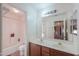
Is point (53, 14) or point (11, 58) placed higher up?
point (53, 14)

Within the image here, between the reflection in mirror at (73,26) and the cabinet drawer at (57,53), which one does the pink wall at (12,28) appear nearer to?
the cabinet drawer at (57,53)

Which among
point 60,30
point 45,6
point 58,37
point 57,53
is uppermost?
point 45,6

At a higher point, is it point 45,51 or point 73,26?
point 73,26

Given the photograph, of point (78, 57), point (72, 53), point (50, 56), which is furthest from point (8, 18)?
point (78, 57)

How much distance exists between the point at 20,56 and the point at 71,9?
3.42 feet

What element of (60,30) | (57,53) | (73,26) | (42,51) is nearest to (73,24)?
(73,26)

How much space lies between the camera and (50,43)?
1.74m

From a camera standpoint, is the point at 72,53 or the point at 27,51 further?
the point at 27,51

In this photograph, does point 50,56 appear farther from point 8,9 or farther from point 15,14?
point 8,9

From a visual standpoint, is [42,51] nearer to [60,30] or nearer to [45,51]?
[45,51]

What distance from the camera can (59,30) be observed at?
1.72 m

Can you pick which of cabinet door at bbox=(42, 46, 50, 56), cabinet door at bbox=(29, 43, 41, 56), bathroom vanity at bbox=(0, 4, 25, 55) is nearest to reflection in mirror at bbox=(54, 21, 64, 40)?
A: cabinet door at bbox=(42, 46, 50, 56)

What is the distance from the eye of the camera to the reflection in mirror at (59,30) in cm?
171

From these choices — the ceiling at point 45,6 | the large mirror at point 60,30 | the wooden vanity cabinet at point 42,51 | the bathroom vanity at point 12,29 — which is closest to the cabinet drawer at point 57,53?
the wooden vanity cabinet at point 42,51
